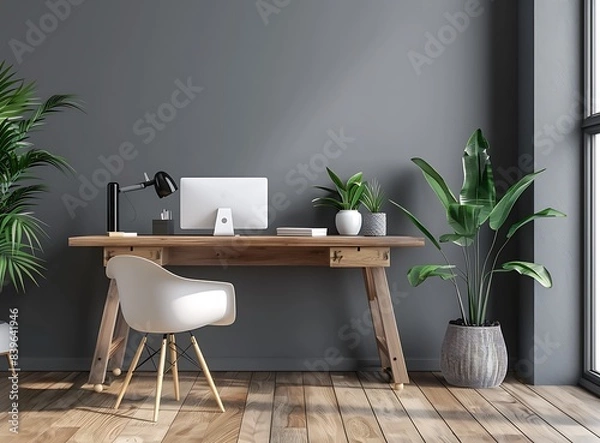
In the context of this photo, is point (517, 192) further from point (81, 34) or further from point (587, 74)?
point (81, 34)

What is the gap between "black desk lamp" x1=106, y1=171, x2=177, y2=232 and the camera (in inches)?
153

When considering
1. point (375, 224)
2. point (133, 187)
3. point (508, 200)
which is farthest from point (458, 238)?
point (133, 187)

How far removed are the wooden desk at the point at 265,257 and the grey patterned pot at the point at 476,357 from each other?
27cm

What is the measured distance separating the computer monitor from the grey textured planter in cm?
58

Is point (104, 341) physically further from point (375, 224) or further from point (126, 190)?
point (375, 224)

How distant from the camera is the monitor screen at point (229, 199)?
3.81 m

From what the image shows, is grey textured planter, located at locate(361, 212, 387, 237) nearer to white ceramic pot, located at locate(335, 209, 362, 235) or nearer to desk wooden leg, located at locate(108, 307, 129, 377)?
white ceramic pot, located at locate(335, 209, 362, 235)

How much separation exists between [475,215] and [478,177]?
253mm

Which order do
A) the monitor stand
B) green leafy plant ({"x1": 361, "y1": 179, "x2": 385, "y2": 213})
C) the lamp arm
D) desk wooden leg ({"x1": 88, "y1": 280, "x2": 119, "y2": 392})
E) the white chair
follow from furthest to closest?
green leafy plant ({"x1": 361, "y1": 179, "x2": 385, "y2": 213}) → the lamp arm → the monitor stand → desk wooden leg ({"x1": 88, "y1": 280, "x2": 119, "y2": 392}) → the white chair

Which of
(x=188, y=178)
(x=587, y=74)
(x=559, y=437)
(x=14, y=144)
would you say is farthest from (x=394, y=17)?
(x=559, y=437)

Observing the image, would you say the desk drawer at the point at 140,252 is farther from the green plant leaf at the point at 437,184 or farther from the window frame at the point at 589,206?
the window frame at the point at 589,206

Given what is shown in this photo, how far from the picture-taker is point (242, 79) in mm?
4199

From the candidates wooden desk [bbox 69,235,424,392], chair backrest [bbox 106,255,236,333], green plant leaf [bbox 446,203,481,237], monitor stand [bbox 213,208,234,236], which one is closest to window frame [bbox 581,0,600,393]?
green plant leaf [bbox 446,203,481,237]

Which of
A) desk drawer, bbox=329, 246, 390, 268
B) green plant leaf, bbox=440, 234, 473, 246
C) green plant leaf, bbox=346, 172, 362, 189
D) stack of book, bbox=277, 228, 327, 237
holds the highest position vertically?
green plant leaf, bbox=346, 172, 362, 189
